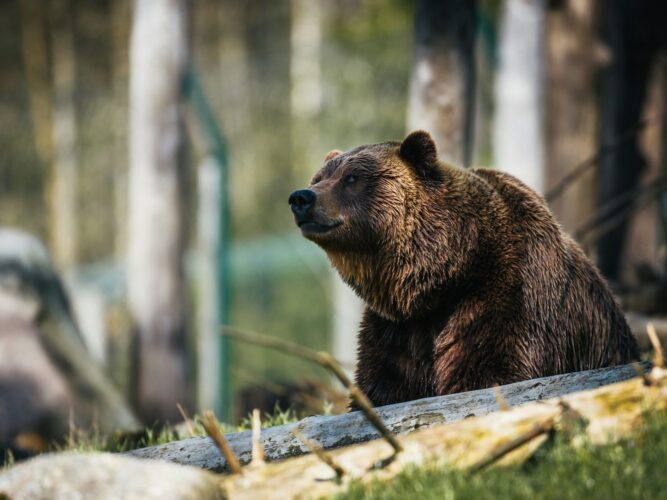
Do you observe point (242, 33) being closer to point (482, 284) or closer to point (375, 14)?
point (375, 14)

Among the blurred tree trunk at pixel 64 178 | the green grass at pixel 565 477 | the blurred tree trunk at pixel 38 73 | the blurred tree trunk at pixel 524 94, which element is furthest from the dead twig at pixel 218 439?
the blurred tree trunk at pixel 38 73

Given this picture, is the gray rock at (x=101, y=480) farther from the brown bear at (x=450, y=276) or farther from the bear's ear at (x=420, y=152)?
the bear's ear at (x=420, y=152)

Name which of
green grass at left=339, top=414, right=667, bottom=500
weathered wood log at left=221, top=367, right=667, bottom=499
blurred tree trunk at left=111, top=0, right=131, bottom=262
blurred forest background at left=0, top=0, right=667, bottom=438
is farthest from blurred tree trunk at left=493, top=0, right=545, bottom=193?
blurred tree trunk at left=111, top=0, right=131, bottom=262

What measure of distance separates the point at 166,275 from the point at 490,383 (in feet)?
17.2

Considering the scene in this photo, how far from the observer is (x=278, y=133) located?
1595 cm

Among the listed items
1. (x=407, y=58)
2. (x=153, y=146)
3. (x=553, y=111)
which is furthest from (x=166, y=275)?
(x=407, y=58)

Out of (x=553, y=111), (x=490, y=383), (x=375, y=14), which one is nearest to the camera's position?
(x=490, y=383)

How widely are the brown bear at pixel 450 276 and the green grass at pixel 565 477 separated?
3.56 feet

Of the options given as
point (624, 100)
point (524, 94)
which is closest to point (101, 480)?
point (524, 94)

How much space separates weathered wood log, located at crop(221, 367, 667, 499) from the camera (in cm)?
321

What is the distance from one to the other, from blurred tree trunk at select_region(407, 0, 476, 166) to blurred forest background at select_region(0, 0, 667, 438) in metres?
0.01

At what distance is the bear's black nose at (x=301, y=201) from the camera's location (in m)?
4.56

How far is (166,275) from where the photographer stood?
909 cm

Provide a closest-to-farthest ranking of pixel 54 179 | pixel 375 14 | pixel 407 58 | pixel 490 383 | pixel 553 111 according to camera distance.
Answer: pixel 490 383, pixel 553 111, pixel 407 58, pixel 375 14, pixel 54 179
